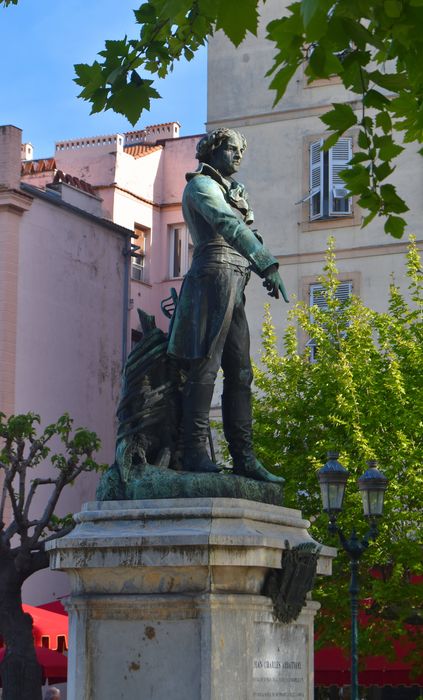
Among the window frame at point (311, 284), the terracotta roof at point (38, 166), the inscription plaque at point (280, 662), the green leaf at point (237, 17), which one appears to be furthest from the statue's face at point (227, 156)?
the terracotta roof at point (38, 166)

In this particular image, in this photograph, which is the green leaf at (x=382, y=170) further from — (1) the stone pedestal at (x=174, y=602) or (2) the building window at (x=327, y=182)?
(2) the building window at (x=327, y=182)

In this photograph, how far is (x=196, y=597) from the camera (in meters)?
8.42

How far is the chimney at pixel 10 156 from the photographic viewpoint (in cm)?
3073

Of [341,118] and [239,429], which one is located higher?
[341,118]

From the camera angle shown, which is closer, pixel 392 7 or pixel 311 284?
pixel 392 7

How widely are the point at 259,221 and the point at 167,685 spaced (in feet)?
76.0

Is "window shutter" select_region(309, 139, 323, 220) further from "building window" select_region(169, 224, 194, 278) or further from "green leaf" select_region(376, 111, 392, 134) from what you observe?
"green leaf" select_region(376, 111, 392, 134)

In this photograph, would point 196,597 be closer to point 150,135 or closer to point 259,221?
point 259,221

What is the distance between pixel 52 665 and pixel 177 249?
1853cm

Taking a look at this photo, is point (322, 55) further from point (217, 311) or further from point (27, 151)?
point (27, 151)

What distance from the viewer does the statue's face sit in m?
9.86

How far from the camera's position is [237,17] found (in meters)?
5.66

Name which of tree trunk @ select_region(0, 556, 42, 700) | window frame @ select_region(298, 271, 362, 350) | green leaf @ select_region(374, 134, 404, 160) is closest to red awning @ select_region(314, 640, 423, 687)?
tree trunk @ select_region(0, 556, 42, 700)

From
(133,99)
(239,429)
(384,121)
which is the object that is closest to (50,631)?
(239,429)
